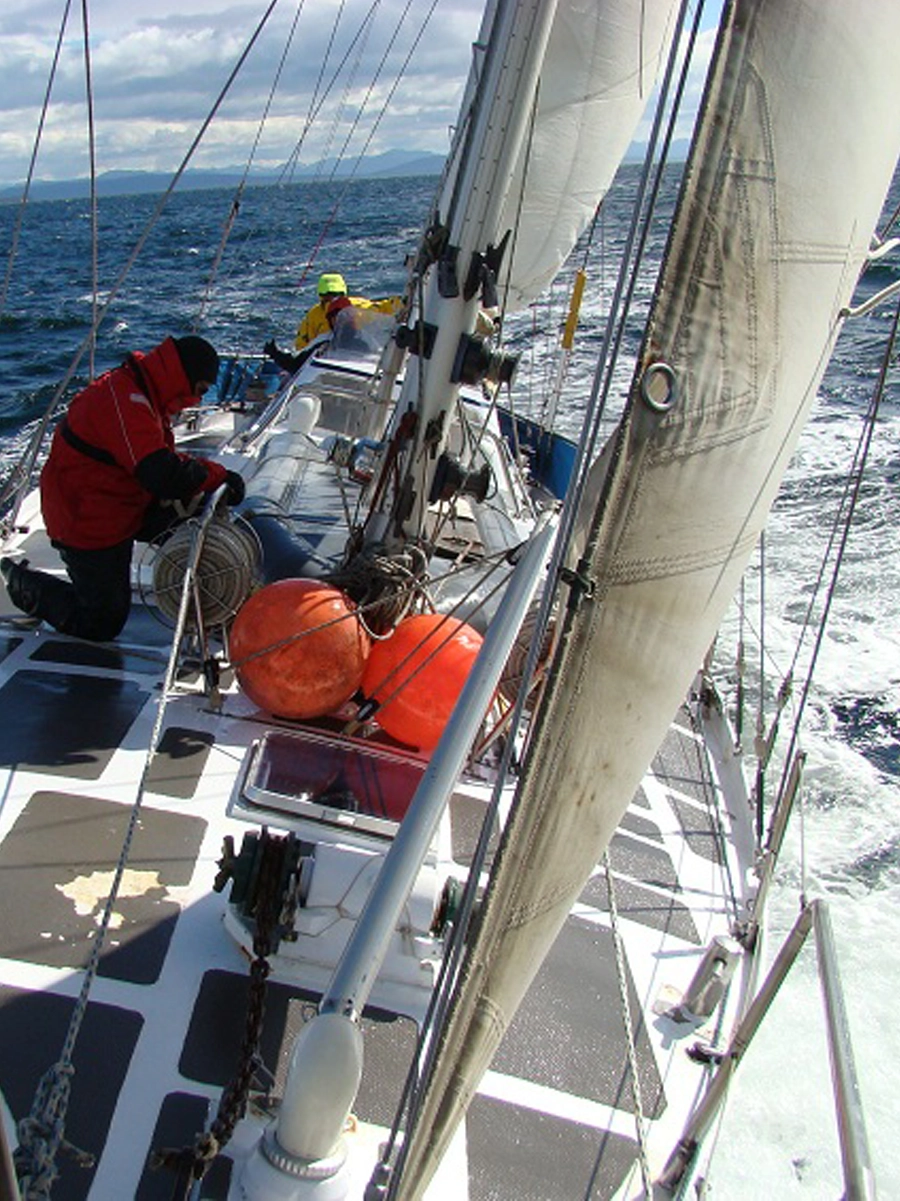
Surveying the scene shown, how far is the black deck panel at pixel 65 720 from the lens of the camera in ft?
14.6

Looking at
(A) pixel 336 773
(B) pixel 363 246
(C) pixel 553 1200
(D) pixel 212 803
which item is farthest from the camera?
(B) pixel 363 246

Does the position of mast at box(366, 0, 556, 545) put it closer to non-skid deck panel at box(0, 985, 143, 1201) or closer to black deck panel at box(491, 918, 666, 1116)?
black deck panel at box(491, 918, 666, 1116)

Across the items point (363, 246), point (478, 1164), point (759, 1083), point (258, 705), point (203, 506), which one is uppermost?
point (363, 246)

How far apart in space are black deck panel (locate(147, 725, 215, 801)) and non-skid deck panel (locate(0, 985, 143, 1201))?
1194 mm

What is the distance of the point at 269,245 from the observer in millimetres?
38062

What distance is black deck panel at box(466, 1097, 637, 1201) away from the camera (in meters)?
3.07

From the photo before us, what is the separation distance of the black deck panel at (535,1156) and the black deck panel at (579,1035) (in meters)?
0.15

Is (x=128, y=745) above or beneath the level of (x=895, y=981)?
above

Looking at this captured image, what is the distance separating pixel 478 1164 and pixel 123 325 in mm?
22339

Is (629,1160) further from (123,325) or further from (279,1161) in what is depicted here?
(123,325)

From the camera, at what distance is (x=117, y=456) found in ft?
15.6

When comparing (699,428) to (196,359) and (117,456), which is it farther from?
(117,456)

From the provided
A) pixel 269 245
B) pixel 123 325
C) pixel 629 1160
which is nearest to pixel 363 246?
pixel 269 245

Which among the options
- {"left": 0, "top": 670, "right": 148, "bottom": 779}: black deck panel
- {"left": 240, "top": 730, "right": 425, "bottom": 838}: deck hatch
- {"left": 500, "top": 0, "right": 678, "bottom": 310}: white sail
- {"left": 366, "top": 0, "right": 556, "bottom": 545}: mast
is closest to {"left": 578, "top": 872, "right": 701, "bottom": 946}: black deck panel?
{"left": 240, "top": 730, "right": 425, "bottom": 838}: deck hatch
